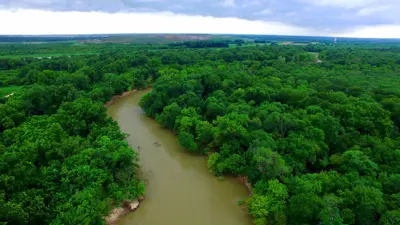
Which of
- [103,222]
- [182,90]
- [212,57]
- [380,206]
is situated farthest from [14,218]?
[212,57]

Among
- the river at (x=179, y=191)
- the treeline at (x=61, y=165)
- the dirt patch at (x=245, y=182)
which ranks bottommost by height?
the river at (x=179, y=191)

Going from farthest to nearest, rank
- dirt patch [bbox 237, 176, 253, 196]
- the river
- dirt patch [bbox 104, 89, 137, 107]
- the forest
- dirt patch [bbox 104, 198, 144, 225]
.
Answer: dirt patch [bbox 104, 89, 137, 107] → dirt patch [bbox 237, 176, 253, 196] → the river → dirt patch [bbox 104, 198, 144, 225] → the forest

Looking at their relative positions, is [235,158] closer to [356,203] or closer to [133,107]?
[356,203]

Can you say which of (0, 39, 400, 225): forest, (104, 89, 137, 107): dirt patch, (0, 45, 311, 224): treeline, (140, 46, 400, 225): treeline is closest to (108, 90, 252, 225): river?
(0, 39, 400, 225): forest

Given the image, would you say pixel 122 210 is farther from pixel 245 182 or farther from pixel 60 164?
pixel 245 182

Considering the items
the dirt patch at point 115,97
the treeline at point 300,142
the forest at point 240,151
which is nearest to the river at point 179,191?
the forest at point 240,151

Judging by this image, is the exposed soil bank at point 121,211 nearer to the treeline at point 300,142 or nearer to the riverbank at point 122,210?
the riverbank at point 122,210

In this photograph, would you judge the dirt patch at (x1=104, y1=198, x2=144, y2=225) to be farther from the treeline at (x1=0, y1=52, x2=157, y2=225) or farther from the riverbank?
the treeline at (x1=0, y1=52, x2=157, y2=225)
